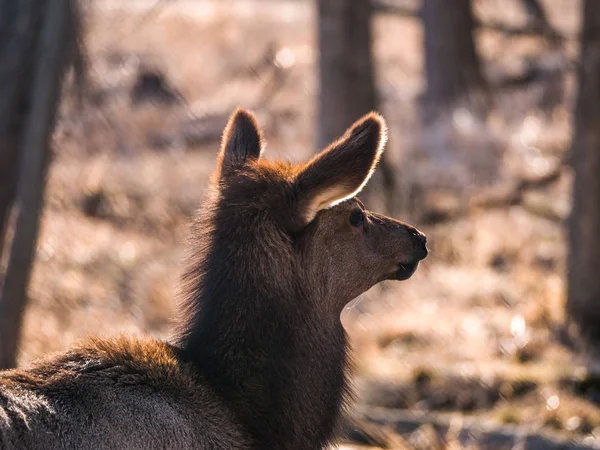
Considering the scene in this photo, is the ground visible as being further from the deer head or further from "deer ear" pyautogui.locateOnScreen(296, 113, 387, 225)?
"deer ear" pyautogui.locateOnScreen(296, 113, 387, 225)

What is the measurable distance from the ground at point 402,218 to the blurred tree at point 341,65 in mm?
664

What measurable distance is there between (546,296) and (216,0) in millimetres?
19191

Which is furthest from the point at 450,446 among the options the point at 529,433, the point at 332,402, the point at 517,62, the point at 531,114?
the point at 517,62

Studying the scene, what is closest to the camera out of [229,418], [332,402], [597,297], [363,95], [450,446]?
[229,418]

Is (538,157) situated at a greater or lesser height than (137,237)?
greater

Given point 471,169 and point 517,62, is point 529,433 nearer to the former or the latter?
point 471,169

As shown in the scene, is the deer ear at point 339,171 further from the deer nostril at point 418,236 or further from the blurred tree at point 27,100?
the blurred tree at point 27,100

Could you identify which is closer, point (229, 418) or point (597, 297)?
point (229, 418)

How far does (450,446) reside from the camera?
7547 millimetres

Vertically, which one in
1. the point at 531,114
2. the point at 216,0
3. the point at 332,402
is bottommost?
the point at 332,402

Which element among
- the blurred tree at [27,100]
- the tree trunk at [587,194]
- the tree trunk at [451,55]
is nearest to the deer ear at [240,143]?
the blurred tree at [27,100]

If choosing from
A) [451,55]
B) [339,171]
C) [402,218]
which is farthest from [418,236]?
[451,55]

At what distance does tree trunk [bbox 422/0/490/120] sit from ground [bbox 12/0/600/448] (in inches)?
26.1

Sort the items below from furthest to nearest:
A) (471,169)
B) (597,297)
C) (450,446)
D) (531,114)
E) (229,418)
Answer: (531,114) < (471,169) < (597,297) < (450,446) < (229,418)
